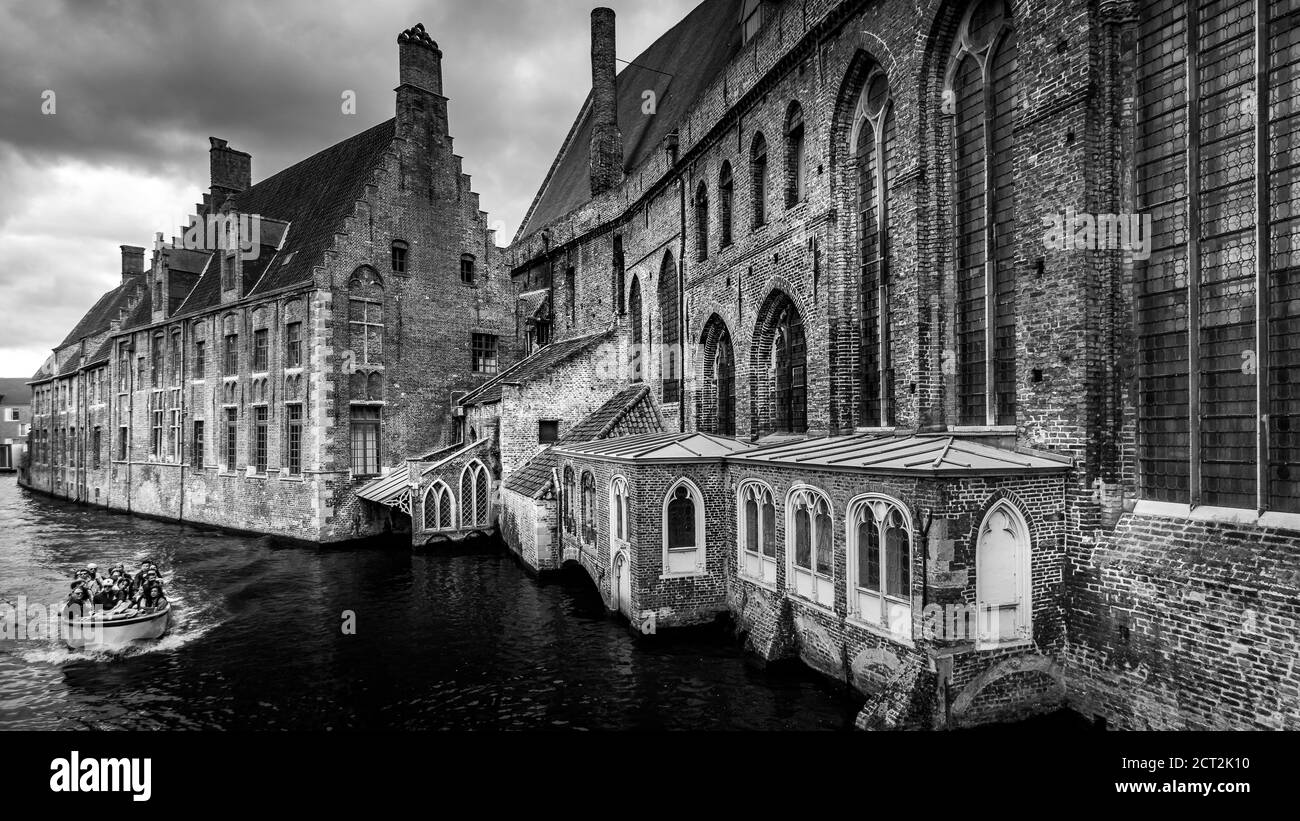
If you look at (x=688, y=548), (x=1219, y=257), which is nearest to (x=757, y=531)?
(x=688, y=548)

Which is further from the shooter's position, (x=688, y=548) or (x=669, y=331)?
(x=669, y=331)

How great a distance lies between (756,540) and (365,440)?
18.3 metres

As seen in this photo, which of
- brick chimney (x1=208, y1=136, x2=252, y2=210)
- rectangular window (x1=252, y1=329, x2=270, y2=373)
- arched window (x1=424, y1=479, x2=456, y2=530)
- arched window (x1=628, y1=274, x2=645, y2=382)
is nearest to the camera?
arched window (x1=424, y1=479, x2=456, y2=530)

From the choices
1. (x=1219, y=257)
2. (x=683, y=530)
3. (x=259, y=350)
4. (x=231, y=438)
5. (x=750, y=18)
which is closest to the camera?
(x=1219, y=257)

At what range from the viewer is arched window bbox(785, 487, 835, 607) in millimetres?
10602

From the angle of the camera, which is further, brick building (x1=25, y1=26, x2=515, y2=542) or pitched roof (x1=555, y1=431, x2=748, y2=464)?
brick building (x1=25, y1=26, x2=515, y2=542)

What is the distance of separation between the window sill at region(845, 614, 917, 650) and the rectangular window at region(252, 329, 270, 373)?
84.2 ft

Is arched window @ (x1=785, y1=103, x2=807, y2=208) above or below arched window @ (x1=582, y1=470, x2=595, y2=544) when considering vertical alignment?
above

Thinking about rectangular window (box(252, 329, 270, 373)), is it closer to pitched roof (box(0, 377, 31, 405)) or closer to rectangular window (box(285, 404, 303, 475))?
rectangular window (box(285, 404, 303, 475))

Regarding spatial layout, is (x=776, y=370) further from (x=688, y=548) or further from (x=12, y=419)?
(x=12, y=419)

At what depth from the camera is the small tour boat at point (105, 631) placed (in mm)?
13859

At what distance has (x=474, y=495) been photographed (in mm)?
24500

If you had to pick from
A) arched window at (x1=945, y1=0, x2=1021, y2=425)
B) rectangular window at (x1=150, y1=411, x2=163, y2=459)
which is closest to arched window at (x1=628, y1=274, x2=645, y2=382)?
arched window at (x1=945, y1=0, x2=1021, y2=425)
